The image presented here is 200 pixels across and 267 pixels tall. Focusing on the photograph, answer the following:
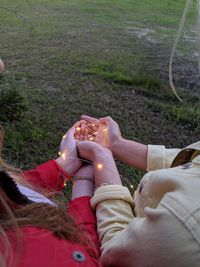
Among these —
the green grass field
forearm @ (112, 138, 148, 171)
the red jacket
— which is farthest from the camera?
the green grass field

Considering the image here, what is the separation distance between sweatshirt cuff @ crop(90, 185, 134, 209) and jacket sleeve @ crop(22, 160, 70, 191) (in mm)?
296

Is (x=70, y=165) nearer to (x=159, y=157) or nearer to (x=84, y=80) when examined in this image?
(x=159, y=157)

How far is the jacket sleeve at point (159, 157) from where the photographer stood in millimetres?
1760

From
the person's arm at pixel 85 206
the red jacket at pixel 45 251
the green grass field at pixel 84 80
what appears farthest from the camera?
the green grass field at pixel 84 80

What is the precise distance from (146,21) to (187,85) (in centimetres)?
287

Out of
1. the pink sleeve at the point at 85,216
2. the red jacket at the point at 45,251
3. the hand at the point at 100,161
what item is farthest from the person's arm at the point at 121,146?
the red jacket at the point at 45,251

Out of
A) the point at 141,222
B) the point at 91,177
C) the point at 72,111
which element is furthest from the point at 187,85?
the point at 141,222

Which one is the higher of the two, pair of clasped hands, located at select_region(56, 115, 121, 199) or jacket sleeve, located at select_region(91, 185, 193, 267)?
jacket sleeve, located at select_region(91, 185, 193, 267)

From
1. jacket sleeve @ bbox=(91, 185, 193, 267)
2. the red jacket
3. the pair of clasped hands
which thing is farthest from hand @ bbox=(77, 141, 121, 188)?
the red jacket

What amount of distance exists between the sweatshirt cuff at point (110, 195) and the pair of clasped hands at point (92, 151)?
0.27ft

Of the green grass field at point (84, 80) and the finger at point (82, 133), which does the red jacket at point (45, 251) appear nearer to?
the finger at point (82, 133)

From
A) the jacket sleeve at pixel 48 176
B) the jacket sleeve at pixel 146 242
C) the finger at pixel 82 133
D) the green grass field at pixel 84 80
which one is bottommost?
the green grass field at pixel 84 80

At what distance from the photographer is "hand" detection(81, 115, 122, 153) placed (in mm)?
1950

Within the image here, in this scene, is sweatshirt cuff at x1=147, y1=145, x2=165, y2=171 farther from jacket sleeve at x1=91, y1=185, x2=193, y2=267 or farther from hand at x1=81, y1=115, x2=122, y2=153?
jacket sleeve at x1=91, y1=185, x2=193, y2=267
